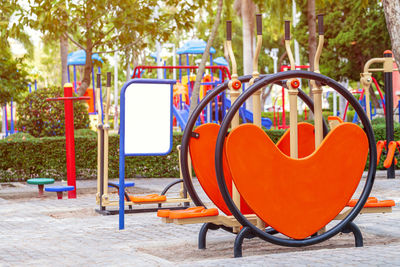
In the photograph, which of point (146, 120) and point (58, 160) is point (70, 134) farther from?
point (58, 160)

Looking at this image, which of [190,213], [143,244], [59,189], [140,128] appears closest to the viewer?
[190,213]

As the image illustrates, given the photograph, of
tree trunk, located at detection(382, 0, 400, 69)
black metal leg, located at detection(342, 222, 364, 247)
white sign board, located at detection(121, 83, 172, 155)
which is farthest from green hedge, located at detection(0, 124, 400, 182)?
black metal leg, located at detection(342, 222, 364, 247)

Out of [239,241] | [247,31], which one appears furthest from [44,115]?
[239,241]

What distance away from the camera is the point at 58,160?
46.4 ft

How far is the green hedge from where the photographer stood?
14.0m

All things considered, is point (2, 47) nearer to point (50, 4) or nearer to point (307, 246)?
point (50, 4)

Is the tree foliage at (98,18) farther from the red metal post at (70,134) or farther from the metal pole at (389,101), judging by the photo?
the metal pole at (389,101)

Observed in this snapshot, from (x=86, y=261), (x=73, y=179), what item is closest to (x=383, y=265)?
(x=86, y=261)

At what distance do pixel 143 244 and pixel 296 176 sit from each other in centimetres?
174

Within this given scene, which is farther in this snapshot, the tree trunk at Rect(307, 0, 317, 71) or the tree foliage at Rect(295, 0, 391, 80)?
the tree foliage at Rect(295, 0, 391, 80)

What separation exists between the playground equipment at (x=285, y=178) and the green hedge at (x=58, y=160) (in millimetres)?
7915

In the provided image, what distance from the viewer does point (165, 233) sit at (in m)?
7.52

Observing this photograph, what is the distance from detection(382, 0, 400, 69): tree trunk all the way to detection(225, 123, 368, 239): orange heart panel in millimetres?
1661

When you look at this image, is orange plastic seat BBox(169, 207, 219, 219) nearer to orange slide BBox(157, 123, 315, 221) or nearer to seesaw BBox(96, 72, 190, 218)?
orange slide BBox(157, 123, 315, 221)
